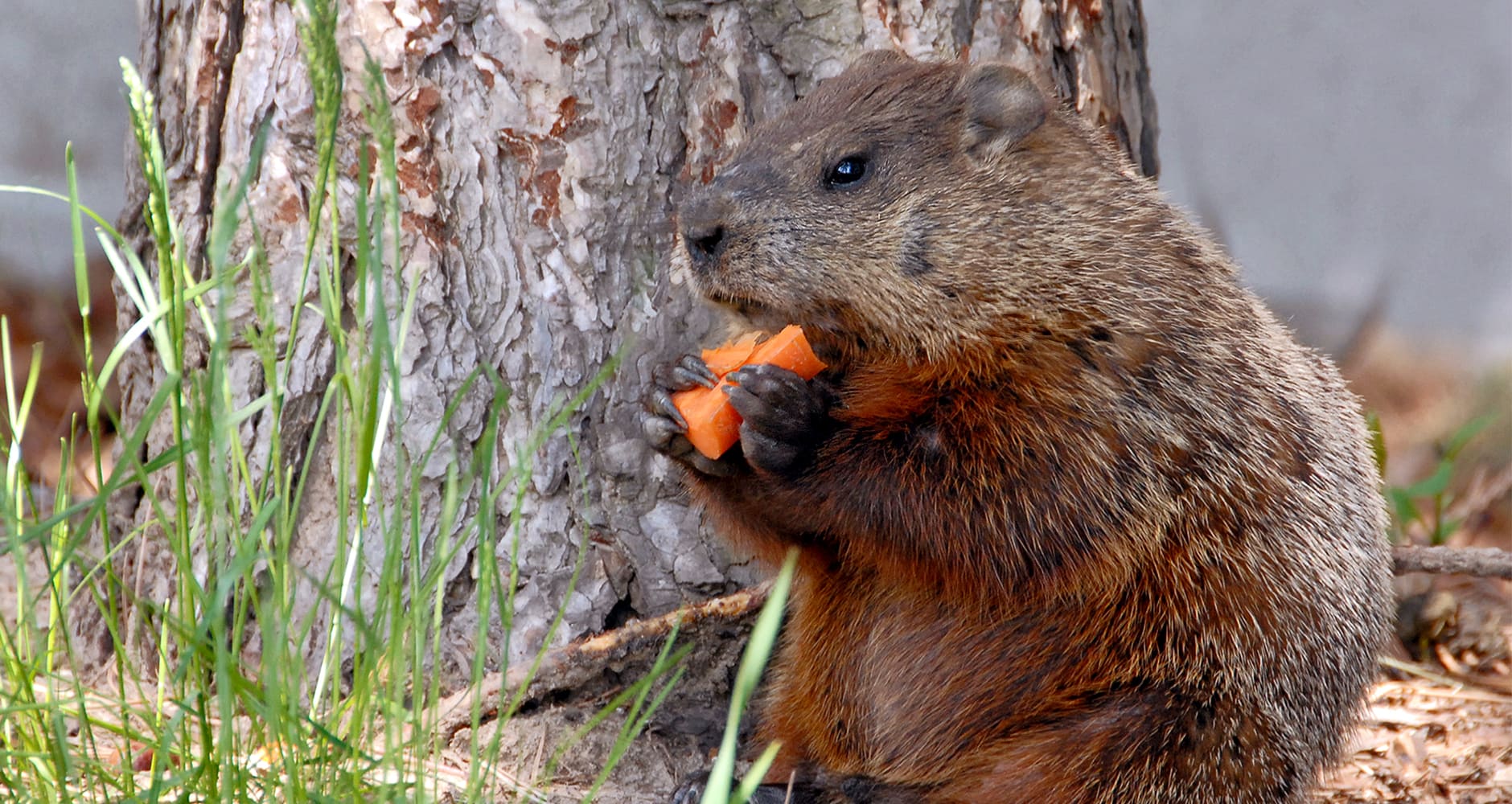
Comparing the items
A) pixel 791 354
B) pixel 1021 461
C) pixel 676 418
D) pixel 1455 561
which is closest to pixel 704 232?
pixel 791 354

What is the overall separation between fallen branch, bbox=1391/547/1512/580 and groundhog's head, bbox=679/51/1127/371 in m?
1.71

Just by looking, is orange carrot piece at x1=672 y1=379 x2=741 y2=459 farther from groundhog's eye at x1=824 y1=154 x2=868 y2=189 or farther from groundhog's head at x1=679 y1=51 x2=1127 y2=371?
groundhog's eye at x1=824 y1=154 x2=868 y2=189

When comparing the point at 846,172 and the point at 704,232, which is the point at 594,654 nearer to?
the point at 704,232

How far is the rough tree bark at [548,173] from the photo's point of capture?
3.44m

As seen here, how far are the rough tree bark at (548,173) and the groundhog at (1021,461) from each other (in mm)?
420

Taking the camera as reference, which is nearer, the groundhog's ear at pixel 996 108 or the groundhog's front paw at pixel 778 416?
the groundhog's front paw at pixel 778 416

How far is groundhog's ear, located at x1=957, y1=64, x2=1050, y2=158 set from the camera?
3.15 metres

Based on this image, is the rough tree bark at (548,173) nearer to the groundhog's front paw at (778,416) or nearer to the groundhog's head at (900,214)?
the groundhog's head at (900,214)

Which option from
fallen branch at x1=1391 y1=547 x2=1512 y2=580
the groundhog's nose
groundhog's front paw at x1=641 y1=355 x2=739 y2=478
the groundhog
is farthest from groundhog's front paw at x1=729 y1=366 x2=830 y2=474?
fallen branch at x1=1391 y1=547 x2=1512 y2=580

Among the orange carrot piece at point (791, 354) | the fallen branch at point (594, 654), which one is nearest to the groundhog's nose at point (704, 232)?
the orange carrot piece at point (791, 354)

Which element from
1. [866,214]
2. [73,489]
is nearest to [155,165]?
[866,214]

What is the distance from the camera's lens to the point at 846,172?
3.13 m

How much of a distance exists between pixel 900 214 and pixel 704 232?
1.49 feet

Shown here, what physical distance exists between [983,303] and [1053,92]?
0.75 metres
